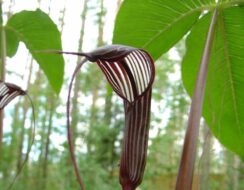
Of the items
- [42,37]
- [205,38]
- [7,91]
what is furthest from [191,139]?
[42,37]

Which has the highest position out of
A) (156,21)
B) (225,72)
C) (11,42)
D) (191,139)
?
(11,42)

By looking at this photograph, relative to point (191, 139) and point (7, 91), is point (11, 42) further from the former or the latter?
point (191, 139)

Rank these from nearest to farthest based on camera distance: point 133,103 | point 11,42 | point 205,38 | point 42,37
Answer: point 133,103 < point 205,38 < point 42,37 < point 11,42

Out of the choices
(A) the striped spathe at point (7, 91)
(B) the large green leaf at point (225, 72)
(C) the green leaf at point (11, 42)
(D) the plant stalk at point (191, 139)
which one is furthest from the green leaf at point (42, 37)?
(D) the plant stalk at point (191, 139)

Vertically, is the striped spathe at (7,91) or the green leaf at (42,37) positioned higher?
the green leaf at (42,37)

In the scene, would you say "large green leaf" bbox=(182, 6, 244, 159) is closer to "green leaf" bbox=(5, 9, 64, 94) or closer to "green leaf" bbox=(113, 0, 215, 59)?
"green leaf" bbox=(113, 0, 215, 59)

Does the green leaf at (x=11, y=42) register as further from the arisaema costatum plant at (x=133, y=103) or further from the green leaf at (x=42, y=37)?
the arisaema costatum plant at (x=133, y=103)

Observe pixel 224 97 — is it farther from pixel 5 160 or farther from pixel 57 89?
pixel 5 160
